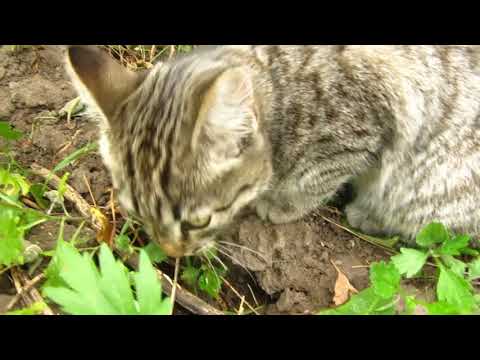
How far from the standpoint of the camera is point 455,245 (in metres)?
2.61

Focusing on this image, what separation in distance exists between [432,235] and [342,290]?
513 mm

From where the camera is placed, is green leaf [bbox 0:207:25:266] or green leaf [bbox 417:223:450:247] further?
green leaf [bbox 417:223:450:247]

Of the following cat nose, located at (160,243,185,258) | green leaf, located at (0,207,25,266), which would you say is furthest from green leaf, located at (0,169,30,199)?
cat nose, located at (160,243,185,258)

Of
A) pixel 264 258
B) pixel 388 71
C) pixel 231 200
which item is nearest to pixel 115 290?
pixel 231 200

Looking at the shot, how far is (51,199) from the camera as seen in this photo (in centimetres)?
274

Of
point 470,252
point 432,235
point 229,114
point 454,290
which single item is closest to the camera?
point 229,114

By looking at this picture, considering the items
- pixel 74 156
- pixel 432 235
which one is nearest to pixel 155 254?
pixel 74 156

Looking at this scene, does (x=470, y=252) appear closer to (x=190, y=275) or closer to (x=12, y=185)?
(x=190, y=275)

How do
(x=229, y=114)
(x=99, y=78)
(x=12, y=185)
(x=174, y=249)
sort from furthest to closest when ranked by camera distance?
(x=12, y=185) → (x=174, y=249) → (x=99, y=78) → (x=229, y=114)

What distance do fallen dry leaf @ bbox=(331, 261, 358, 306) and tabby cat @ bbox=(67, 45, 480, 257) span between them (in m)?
Answer: 0.39

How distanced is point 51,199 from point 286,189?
1.18 m

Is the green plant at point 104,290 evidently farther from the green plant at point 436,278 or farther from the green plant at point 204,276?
the green plant at point 436,278

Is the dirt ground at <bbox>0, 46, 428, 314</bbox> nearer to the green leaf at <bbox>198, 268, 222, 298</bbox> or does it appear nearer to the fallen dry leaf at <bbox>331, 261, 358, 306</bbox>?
the fallen dry leaf at <bbox>331, 261, 358, 306</bbox>

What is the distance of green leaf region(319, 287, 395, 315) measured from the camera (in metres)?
2.28
